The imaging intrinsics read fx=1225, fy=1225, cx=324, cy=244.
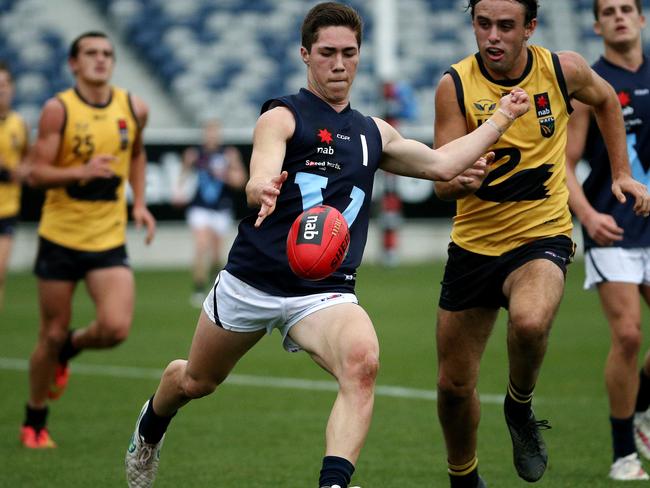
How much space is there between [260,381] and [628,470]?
480 centimetres

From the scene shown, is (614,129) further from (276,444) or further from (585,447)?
(276,444)

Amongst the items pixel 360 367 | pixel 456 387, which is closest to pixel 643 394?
pixel 456 387

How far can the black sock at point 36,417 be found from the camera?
837 cm

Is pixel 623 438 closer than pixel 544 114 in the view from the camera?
No

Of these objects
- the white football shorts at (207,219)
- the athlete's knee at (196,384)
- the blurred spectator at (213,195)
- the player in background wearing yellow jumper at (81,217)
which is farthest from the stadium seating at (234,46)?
the athlete's knee at (196,384)

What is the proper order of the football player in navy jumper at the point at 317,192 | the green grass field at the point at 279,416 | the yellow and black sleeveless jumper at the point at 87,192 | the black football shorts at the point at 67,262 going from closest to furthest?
the football player in navy jumper at the point at 317,192
the green grass field at the point at 279,416
the black football shorts at the point at 67,262
the yellow and black sleeveless jumper at the point at 87,192

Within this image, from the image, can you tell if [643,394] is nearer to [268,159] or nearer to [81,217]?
[268,159]

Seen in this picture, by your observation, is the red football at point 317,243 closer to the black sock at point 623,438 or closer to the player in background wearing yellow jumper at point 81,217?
the black sock at point 623,438

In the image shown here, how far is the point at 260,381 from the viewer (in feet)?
36.8

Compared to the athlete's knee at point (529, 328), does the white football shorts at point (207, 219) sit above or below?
below

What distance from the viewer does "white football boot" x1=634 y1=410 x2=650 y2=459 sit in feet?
26.0

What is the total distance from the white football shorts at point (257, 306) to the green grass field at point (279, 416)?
1.50m

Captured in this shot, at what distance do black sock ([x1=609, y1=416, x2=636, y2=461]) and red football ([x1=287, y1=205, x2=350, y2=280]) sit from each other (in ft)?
8.78

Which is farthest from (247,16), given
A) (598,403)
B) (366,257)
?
(598,403)
